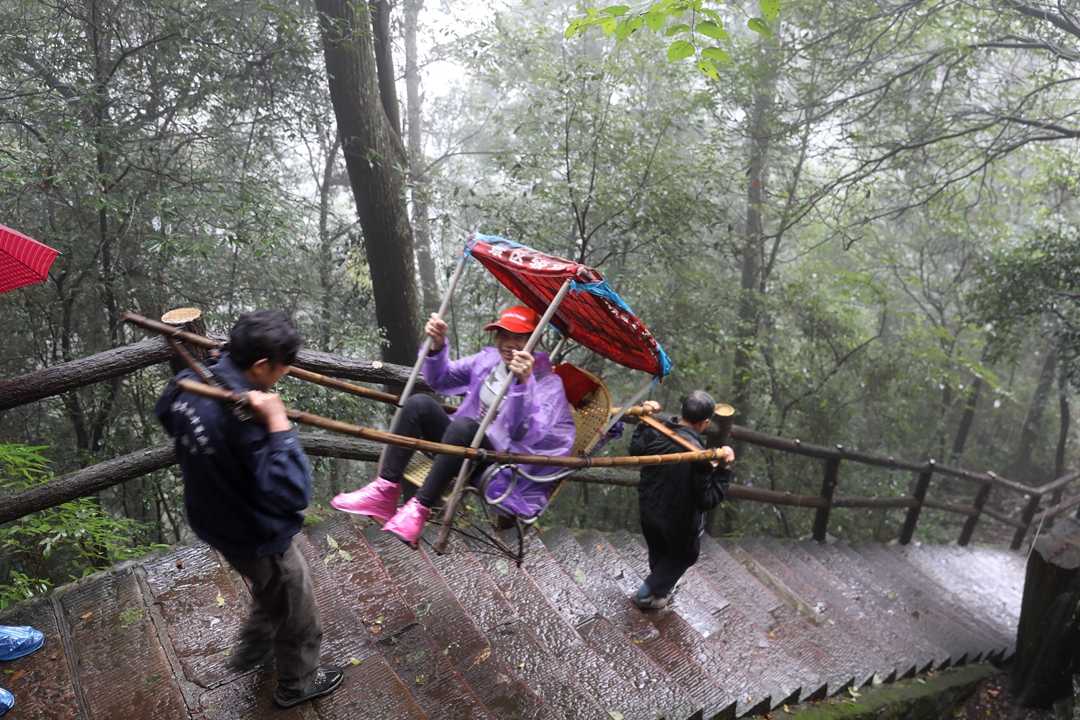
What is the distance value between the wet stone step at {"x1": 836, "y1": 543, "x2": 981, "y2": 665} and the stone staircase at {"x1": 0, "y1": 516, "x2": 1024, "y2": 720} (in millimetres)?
369

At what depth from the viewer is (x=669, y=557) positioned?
362 centimetres

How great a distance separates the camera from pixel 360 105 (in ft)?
19.5

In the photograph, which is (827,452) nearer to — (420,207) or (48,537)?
(48,537)

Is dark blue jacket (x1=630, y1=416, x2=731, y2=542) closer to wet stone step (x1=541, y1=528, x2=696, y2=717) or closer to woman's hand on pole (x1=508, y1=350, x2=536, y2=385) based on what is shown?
wet stone step (x1=541, y1=528, x2=696, y2=717)

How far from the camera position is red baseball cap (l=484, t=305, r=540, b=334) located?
2.96 m

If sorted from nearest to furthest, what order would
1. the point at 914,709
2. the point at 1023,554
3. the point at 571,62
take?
the point at 914,709
the point at 571,62
the point at 1023,554

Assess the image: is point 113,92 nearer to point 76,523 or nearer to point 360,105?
point 360,105

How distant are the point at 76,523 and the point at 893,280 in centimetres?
1582

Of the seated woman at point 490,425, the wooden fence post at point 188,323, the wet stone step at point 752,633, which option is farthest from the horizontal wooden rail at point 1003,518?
the wooden fence post at point 188,323

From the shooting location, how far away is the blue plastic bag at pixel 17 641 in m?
2.38

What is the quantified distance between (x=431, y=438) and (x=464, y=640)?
0.96m

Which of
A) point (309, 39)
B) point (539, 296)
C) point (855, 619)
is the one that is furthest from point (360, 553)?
point (309, 39)

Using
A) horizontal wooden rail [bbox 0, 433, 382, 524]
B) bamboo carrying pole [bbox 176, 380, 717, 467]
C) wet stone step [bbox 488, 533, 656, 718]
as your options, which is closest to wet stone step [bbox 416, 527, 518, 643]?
Answer: wet stone step [bbox 488, 533, 656, 718]

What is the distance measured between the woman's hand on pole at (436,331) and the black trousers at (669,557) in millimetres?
1619
